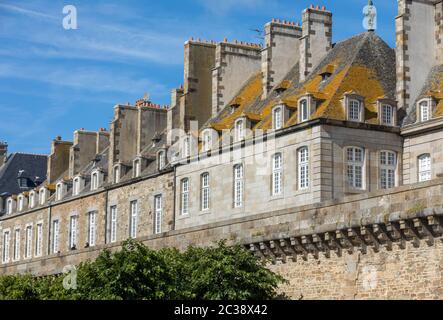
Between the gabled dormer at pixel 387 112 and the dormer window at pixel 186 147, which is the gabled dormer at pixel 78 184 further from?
the gabled dormer at pixel 387 112

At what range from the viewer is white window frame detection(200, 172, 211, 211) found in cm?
5481

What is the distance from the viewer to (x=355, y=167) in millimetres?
49156

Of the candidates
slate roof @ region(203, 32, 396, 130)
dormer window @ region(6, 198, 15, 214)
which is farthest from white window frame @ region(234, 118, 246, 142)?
dormer window @ region(6, 198, 15, 214)

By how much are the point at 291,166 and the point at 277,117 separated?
2561 mm

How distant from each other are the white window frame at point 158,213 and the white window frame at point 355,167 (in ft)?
41.4

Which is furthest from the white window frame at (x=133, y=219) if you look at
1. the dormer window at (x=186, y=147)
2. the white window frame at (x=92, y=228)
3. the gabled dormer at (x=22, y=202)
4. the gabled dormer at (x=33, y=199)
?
the gabled dormer at (x=22, y=202)

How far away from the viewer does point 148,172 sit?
199ft

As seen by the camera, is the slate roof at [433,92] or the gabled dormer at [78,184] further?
the gabled dormer at [78,184]

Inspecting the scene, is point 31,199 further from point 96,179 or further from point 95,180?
point 96,179

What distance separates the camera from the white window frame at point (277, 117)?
5081cm

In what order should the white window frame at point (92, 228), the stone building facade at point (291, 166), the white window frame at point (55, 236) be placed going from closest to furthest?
the stone building facade at point (291, 166), the white window frame at point (92, 228), the white window frame at point (55, 236)
